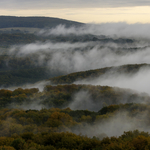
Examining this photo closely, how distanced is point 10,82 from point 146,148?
159348 mm

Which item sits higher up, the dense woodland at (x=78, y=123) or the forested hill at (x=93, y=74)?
the forested hill at (x=93, y=74)

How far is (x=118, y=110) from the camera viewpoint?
139 ft

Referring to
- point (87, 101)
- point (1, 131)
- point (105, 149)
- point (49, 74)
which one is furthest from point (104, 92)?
point (49, 74)

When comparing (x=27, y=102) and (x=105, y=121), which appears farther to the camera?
(x=27, y=102)

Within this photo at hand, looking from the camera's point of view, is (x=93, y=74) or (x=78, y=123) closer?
(x=78, y=123)

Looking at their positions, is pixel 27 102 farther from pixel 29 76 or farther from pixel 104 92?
pixel 29 76

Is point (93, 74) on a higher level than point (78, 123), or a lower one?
higher

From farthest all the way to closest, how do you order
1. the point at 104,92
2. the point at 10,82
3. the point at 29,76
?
the point at 29,76 < the point at 10,82 < the point at 104,92

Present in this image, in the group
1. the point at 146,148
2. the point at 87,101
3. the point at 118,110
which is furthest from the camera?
the point at 87,101

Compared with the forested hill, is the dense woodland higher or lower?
lower

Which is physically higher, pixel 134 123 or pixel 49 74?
pixel 49 74

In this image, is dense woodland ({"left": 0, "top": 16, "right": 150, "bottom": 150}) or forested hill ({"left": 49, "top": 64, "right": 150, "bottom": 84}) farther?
forested hill ({"left": 49, "top": 64, "right": 150, "bottom": 84})

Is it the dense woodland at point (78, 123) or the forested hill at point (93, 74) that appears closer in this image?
the dense woodland at point (78, 123)

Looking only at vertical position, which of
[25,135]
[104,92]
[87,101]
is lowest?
[25,135]
